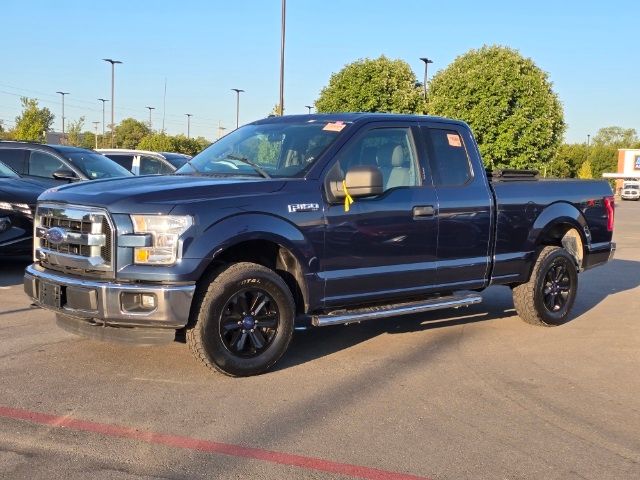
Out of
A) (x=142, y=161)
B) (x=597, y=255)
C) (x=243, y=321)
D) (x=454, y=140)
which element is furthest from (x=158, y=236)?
(x=142, y=161)

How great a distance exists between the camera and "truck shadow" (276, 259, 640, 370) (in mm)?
6176

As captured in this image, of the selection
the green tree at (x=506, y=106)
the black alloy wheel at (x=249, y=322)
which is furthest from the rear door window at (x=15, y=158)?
the green tree at (x=506, y=106)

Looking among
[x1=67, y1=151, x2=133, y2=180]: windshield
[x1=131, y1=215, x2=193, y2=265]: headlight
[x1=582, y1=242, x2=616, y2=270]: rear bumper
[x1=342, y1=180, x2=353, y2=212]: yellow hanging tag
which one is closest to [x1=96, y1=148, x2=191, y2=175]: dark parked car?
[x1=67, y1=151, x2=133, y2=180]: windshield

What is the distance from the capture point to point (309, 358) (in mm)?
5852

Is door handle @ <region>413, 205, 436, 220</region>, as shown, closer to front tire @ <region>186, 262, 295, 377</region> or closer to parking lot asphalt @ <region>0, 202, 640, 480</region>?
parking lot asphalt @ <region>0, 202, 640, 480</region>

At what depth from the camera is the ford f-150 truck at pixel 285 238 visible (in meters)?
4.82

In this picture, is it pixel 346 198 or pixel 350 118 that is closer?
pixel 346 198

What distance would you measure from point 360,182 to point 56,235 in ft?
7.60

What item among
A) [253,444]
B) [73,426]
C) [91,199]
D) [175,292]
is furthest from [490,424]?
[91,199]

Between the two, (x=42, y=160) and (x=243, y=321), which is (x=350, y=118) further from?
(x=42, y=160)

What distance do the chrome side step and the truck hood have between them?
1091 millimetres

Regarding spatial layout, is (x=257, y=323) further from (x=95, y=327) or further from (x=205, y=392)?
(x=95, y=327)

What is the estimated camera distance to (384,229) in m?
5.80

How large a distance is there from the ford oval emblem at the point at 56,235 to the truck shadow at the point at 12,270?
3950 mm
